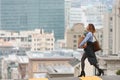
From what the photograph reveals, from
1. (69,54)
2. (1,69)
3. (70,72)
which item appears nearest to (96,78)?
(70,72)

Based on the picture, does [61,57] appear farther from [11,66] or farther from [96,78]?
[96,78]

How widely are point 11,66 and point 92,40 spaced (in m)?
148

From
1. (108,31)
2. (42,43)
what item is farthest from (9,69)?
(108,31)

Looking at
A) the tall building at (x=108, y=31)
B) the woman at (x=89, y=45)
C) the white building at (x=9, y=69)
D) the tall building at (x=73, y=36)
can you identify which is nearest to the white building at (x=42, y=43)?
the tall building at (x=73, y=36)

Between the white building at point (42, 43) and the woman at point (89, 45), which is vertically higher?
the woman at point (89, 45)

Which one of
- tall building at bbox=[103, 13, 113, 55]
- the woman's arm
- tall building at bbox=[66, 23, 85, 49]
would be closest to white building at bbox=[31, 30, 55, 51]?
tall building at bbox=[66, 23, 85, 49]

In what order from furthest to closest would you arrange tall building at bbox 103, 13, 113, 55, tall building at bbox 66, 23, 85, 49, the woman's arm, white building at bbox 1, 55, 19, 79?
tall building at bbox 66, 23, 85, 49
white building at bbox 1, 55, 19, 79
tall building at bbox 103, 13, 113, 55
the woman's arm

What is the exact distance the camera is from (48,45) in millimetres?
174375

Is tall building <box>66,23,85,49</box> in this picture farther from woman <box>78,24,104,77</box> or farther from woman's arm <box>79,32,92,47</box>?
woman's arm <box>79,32,92,47</box>

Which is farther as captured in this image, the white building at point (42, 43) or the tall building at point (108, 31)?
the white building at point (42, 43)

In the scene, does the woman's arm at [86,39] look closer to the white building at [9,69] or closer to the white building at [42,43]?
the white building at [9,69]

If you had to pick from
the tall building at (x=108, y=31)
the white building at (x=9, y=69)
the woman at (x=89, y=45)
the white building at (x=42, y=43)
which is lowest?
the white building at (x=9, y=69)

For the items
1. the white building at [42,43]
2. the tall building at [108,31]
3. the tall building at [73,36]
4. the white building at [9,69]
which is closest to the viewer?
the tall building at [108,31]

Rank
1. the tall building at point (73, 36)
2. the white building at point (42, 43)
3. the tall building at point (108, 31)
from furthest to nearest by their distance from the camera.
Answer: the white building at point (42, 43), the tall building at point (73, 36), the tall building at point (108, 31)
